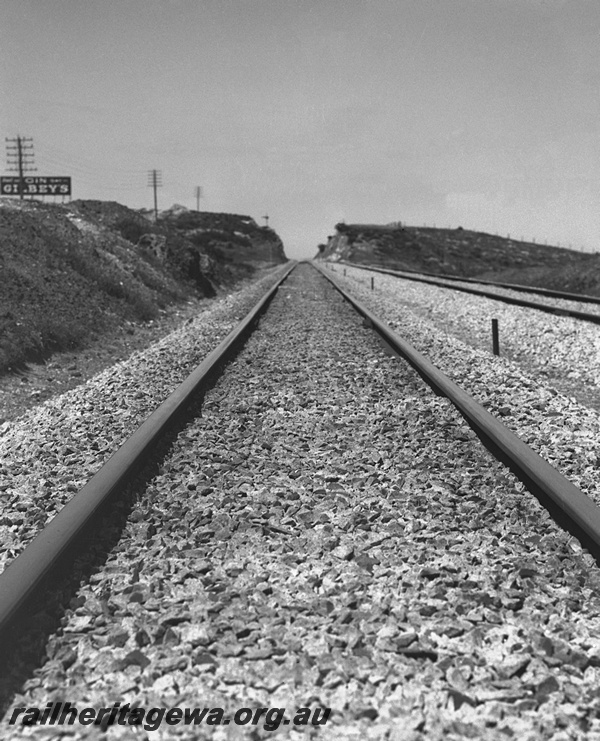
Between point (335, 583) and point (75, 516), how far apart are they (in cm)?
145

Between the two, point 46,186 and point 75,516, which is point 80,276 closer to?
point 75,516

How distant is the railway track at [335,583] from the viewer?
2047 mm

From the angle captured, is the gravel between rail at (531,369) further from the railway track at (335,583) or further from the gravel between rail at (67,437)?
the gravel between rail at (67,437)

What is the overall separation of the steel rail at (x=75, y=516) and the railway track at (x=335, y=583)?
2cm

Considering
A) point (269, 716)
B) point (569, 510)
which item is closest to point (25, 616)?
point (269, 716)

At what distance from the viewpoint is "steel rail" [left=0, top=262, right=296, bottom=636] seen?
239cm

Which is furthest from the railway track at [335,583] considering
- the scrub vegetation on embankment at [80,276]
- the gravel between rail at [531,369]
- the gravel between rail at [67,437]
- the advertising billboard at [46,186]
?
the advertising billboard at [46,186]

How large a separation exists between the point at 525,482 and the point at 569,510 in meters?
0.64

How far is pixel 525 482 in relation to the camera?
3.81 metres

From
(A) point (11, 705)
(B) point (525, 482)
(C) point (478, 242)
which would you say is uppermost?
(C) point (478, 242)

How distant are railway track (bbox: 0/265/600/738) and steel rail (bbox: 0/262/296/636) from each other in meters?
0.02

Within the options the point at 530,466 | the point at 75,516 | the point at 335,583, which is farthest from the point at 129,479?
the point at 530,466

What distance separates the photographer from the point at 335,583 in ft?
8.71

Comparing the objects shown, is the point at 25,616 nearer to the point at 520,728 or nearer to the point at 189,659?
the point at 189,659
